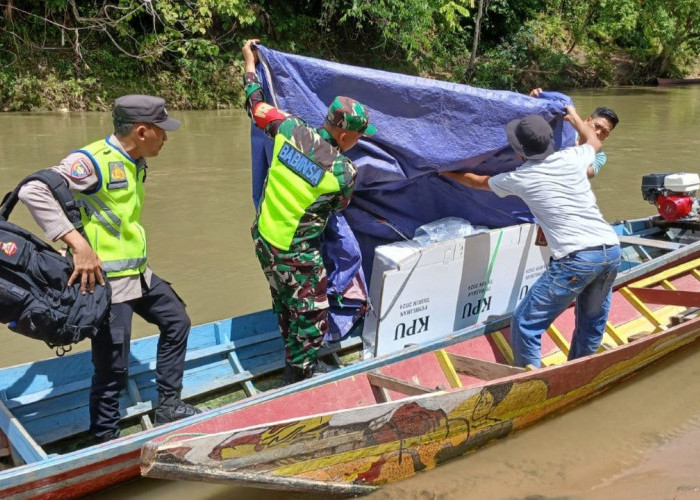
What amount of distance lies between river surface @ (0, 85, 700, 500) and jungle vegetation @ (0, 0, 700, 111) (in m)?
1.50

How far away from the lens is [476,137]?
3.96 metres

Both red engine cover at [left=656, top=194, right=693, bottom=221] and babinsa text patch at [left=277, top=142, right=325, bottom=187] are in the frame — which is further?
red engine cover at [left=656, top=194, right=693, bottom=221]

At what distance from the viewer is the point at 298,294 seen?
3.44 m

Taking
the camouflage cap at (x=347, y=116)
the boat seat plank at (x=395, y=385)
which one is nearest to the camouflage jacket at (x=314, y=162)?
the camouflage cap at (x=347, y=116)

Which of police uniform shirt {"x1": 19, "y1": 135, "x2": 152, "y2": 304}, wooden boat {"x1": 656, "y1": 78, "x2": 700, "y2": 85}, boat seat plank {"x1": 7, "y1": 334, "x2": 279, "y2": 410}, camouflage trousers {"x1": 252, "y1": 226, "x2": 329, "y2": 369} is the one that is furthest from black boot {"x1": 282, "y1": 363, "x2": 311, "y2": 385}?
wooden boat {"x1": 656, "y1": 78, "x2": 700, "y2": 85}

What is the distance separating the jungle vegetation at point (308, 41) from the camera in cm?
1476

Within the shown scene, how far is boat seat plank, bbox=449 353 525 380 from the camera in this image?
3714 mm

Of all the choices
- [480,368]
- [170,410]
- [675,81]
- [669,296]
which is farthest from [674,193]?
[675,81]

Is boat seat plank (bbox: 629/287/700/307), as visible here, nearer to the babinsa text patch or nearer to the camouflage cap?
the camouflage cap

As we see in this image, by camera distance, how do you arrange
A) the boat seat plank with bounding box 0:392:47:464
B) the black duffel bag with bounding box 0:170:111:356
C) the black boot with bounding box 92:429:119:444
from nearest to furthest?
the black duffel bag with bounding box 0:170:111:356
the boat seat plank with bounding box 0:392:47:464
the black boot with bounding box 92:429:119:444

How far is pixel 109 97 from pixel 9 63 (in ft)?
7.00

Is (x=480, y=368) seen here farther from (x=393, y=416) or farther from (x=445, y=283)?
(x=393, y=416)

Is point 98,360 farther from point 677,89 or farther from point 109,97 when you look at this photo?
point 677,89

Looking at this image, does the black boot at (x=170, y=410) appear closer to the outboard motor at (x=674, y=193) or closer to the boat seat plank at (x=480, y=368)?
the boat seat plank at (x=480, y=368)
